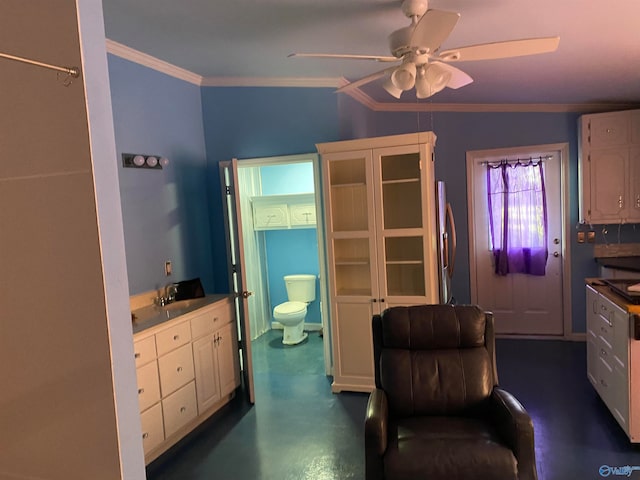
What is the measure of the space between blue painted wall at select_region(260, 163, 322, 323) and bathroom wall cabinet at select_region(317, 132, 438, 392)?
5.54 ft

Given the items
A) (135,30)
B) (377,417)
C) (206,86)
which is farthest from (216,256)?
(377,417)

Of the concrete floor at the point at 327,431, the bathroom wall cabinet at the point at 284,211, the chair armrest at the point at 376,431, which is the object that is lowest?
the concrete floor at the point at 327,431

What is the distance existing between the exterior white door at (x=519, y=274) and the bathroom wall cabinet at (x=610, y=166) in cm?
34

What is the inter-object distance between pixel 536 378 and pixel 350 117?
9.24ft

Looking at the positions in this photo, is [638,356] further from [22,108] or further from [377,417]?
[22,108]

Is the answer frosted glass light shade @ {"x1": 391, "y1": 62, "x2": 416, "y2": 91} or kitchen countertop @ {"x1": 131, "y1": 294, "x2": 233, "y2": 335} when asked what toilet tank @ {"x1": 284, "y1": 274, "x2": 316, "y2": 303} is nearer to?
kitchen countertop @ {"x1": 131, "y1": 294, "x2": 233, "y2": 335}

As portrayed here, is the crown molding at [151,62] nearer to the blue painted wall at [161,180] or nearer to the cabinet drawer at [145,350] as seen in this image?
the blue painted wall at [161,180]

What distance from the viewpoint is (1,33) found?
1379 millimetres

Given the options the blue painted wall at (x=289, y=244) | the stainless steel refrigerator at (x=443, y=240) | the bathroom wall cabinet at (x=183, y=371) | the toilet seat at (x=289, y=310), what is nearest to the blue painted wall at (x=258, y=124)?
the bathroom wall cabinet at (x=183, y=371)

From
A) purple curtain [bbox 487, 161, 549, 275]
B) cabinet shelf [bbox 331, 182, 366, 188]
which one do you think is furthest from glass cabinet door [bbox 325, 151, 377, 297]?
purple curtain [bbox 487, 161, 549, 275]

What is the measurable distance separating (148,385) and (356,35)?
2556 millimetres

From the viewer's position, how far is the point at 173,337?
9.95ft

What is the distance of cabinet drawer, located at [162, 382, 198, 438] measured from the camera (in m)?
2.96

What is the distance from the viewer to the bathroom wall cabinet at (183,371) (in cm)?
280
